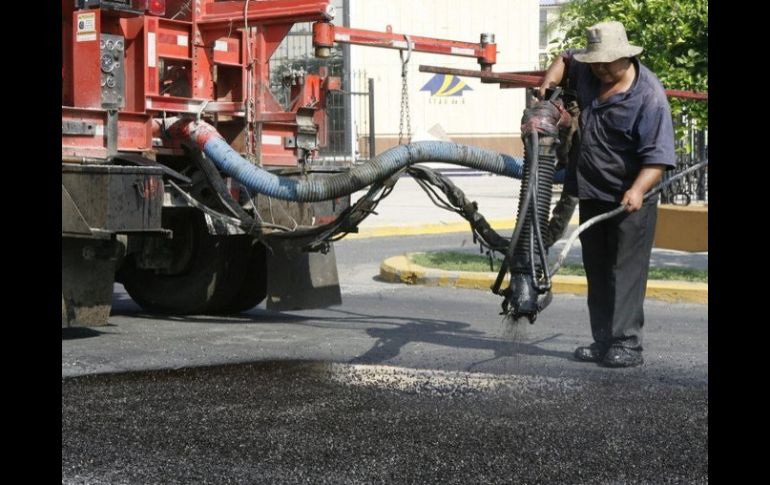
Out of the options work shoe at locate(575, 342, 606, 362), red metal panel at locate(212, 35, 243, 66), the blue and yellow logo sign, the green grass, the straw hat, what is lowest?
work shoe at locate(575, 342, 606, 362)

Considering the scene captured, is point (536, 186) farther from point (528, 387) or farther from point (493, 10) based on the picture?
point (493, 10)

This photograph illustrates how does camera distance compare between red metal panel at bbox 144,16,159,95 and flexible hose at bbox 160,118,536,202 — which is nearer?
flexible hose at bbox 160,118,536,202

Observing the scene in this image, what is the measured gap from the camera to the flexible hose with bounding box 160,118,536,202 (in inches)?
298

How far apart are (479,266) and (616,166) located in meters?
4.62

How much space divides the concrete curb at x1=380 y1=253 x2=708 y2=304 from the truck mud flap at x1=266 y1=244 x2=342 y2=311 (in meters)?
2.20

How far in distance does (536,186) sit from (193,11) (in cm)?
296

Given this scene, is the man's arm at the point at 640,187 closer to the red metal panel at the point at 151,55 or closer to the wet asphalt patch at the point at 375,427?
the wet asphalt patch at the point at 375,427

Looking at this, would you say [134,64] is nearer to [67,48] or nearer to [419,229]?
[67,48]

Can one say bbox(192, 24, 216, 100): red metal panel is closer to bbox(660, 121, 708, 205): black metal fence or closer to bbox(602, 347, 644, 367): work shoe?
bbox(602, 347, 644, 367): work shoe

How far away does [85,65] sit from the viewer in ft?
25.1

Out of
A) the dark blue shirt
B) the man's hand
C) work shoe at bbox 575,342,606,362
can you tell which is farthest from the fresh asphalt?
the dark blue shirt

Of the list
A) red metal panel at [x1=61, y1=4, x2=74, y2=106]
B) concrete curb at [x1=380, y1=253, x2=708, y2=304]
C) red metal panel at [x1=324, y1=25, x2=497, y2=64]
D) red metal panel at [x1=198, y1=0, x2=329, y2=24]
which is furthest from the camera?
concrete curb at [x1=380, y1=253, x2=708, y2=304]

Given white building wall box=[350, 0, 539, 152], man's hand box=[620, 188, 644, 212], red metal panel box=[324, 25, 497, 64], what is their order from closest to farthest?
man's hand box=[620, 188, 644, 212] < red metal panel box=[324, 25, 497, 64] < white building wall box=[350, 0, 539, 152]

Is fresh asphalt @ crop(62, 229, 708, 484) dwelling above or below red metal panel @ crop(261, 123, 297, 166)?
below
